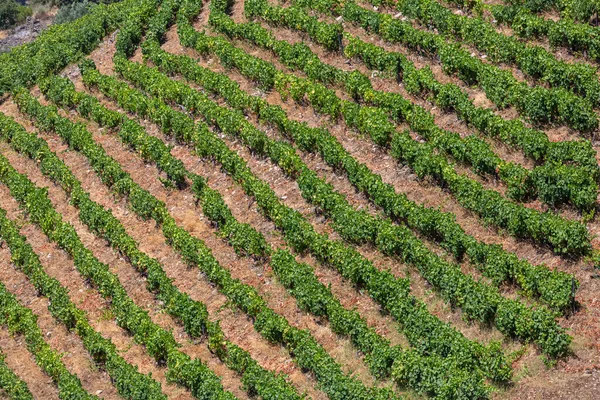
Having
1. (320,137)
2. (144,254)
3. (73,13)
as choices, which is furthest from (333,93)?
(73,13)

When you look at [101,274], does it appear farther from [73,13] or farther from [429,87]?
[73,13]

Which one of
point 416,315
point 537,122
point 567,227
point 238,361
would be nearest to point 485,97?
point 537,122

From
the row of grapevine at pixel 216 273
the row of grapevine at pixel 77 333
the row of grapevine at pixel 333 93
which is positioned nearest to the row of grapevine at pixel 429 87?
the row of grapevine at pixel 333 93

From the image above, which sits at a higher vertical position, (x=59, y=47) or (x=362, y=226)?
(x=59, y=47)

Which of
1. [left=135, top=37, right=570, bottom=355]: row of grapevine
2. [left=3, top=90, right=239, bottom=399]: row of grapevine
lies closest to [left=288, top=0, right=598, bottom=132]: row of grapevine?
[left=135, top=37, right=570, bottom=355]: row of grapevine

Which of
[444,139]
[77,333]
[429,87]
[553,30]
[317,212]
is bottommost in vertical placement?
[77,333]

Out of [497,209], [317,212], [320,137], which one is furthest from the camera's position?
[320,137]

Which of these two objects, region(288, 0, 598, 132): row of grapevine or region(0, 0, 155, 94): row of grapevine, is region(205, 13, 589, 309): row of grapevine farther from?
region(0, 0, 155, 94): row of grapevine
